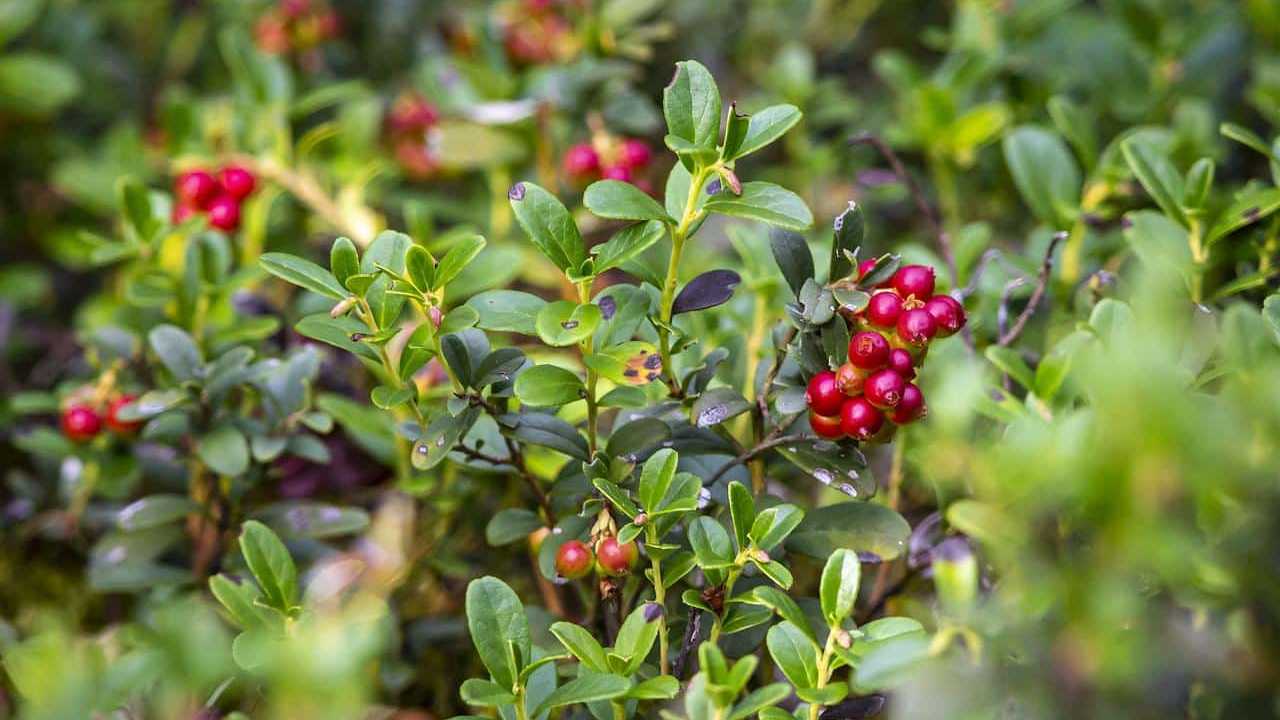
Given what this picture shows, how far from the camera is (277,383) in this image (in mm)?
1249

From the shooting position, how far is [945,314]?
0.91m

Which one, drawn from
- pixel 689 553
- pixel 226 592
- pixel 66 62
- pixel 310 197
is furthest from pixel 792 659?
pixel 66 62

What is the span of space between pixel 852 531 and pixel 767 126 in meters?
0.39

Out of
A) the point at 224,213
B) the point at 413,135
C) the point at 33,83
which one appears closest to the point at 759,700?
the point at 224,213

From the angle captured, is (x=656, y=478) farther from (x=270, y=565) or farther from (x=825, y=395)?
(x=270, y=565)

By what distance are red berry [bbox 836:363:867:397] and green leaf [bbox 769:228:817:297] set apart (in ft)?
0.35

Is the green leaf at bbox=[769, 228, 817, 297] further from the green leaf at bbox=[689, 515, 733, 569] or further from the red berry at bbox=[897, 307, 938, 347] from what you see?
the green leaf at bbox=[689, 515, 733, 569]

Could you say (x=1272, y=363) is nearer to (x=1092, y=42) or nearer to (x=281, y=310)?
(x=281, y=310)

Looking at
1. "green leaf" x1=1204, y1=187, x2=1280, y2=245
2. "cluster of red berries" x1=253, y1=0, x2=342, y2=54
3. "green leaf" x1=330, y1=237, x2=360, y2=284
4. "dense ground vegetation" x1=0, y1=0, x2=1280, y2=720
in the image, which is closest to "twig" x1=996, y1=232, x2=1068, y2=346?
"dense ground vegetation" x1=0, y1=0, x2=1280, y2=720

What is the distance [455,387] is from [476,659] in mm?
486

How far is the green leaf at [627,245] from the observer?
931mm

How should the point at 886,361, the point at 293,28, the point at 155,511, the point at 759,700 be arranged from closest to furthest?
the point at 759,700, the point at 886,361, the point at 155,511, the point at 293,28

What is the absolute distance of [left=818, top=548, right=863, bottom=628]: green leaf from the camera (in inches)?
34.9

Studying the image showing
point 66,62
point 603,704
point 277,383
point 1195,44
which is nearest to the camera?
point 603,704
